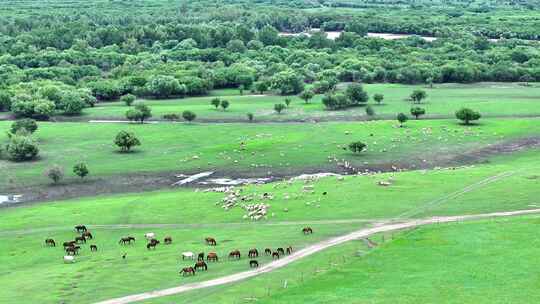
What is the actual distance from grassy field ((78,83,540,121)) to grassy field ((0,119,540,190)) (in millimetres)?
8280

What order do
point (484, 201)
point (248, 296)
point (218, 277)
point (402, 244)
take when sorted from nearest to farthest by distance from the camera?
1. point (248, 296)
2. point (218, 277)
3. point (402, 244)
4. point (484, 201)

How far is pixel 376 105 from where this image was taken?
160250 mm

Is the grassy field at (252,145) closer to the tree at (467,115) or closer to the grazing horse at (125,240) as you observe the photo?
the tree at (467,115)

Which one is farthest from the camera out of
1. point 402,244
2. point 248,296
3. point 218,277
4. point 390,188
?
point 390,188

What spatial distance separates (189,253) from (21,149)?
54986mm

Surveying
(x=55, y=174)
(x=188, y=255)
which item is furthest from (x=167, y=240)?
(x=55, y=174)

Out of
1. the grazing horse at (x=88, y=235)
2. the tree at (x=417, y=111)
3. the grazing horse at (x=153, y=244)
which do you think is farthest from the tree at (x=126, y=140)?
the grazing horse at (x=153, y=244)

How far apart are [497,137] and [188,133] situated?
158 feet

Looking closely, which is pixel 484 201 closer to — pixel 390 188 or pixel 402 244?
pixel 390 188

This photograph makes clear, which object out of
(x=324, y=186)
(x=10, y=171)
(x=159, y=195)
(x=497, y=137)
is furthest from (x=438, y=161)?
(x=10, y=171)

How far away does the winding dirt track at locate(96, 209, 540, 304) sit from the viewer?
64625 millimetres

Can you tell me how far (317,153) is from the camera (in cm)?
12381

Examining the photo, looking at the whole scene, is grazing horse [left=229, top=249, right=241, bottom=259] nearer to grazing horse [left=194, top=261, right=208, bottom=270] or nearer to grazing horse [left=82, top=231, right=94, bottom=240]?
grazing horse [left=194, top=261, right=208, bottom=270]

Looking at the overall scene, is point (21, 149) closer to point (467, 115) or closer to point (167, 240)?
point (167, 240)
